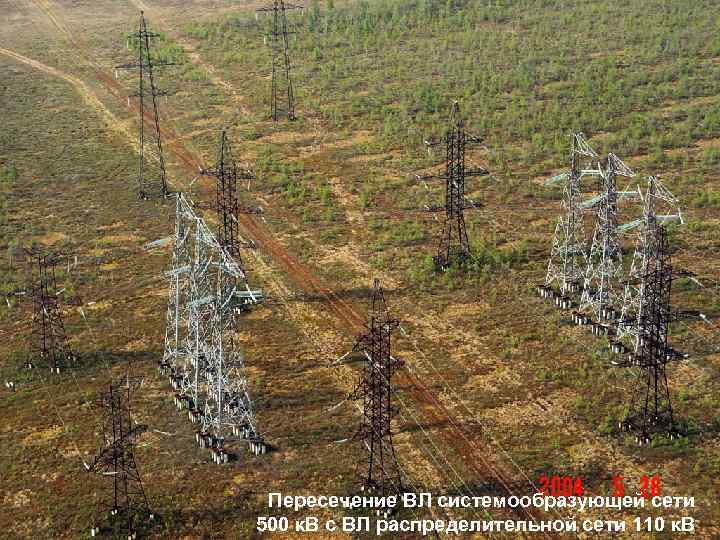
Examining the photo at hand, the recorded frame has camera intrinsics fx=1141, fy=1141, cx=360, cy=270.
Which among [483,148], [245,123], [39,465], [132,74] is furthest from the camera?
[132,74]

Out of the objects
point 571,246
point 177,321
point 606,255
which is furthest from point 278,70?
point 177,321

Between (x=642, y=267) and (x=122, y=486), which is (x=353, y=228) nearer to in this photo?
(x=642, y=267)

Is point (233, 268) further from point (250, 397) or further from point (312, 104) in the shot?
point (312, 104)

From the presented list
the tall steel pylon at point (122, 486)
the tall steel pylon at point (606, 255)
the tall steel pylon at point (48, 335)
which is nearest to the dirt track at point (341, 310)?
the tall steel pylon at point (606, 255)

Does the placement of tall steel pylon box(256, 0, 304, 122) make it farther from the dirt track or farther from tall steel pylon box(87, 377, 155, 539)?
tall steel pylon box(87, 377, 155, 539)

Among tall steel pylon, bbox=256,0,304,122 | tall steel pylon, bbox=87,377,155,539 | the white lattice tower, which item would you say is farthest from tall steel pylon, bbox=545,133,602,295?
tall steel pylon, bbox=256,0,304,122

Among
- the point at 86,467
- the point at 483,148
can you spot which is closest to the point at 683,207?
the point at 483,148

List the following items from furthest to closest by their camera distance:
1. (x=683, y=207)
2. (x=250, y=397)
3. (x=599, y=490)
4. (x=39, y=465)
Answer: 1. (x=683, y=207)
2. (x=250, y=397)
3. (x=39, y=465)
4. (x=599, y=490)
